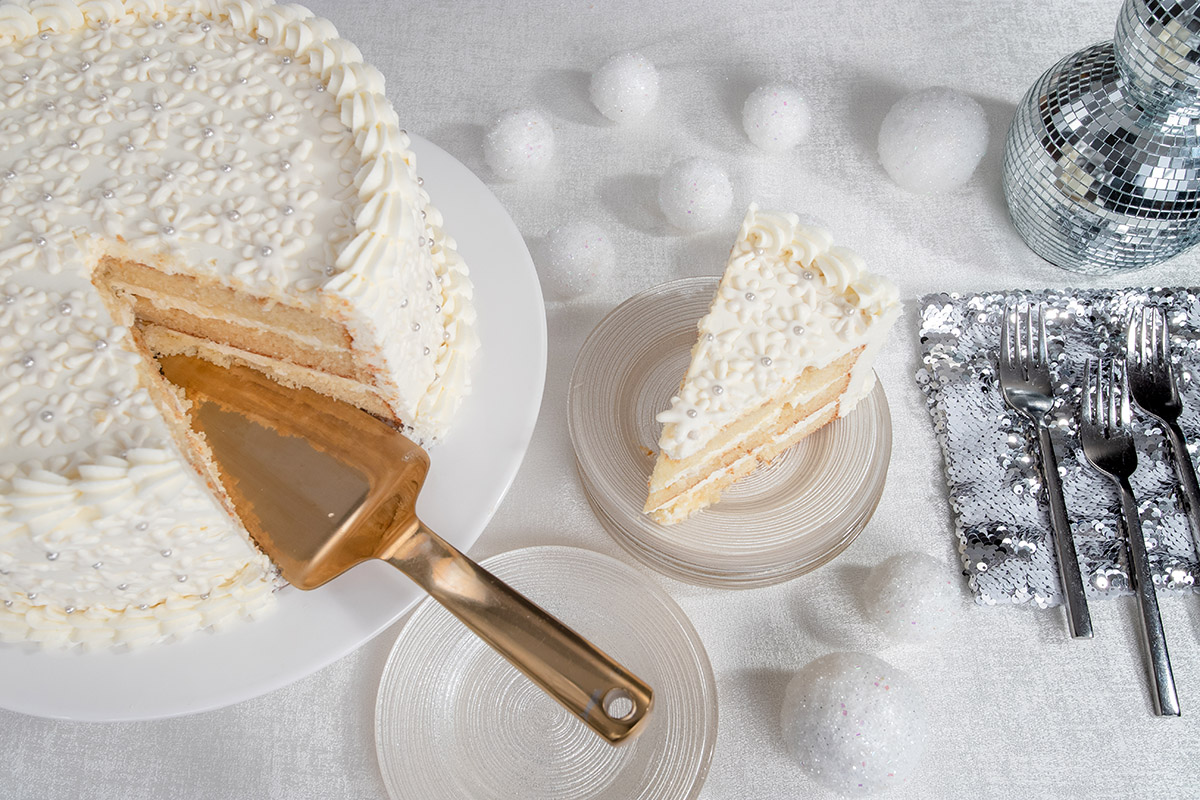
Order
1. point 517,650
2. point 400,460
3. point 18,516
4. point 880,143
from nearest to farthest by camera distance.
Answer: point 18,516 < point 517,650 < point 400,460 < point 880,143

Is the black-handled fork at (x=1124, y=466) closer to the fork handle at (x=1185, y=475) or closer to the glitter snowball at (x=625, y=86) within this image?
the fork handle at (x=1185, y=475)

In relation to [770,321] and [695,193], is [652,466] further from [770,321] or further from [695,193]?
[695,193]

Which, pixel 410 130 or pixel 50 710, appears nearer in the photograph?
pixel 50 710

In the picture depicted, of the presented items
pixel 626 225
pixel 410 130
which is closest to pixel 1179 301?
A: pixel 626 225

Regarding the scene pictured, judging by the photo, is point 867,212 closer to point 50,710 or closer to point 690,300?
point 690,300

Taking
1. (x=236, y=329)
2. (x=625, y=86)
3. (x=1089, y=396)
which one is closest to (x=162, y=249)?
(x=236, y=329)

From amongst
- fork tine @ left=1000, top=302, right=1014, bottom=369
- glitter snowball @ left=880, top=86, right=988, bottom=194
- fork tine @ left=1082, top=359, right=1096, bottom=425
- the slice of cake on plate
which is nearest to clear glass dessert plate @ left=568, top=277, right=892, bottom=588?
the slice of cake on plate

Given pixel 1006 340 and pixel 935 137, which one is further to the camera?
pixel 935 137
